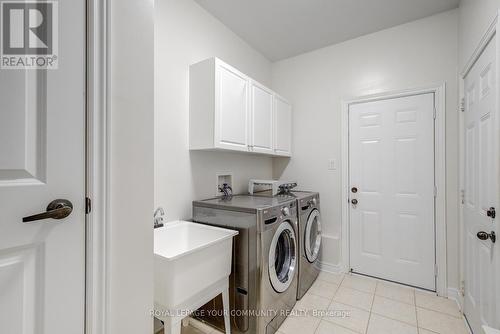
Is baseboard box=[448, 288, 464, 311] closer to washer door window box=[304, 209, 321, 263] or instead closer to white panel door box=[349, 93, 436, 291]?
white panel door box=[349, 93, 436, 291]

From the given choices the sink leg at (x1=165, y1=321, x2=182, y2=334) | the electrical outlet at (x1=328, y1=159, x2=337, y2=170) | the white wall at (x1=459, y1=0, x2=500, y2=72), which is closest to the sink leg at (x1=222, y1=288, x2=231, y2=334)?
the sink leg at (x1=165, y1=321, x2=182, y2=334)

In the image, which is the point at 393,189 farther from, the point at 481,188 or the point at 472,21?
the point at 472,21

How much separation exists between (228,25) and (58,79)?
2.12m

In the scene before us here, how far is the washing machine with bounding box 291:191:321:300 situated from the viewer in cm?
217

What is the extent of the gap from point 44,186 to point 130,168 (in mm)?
266

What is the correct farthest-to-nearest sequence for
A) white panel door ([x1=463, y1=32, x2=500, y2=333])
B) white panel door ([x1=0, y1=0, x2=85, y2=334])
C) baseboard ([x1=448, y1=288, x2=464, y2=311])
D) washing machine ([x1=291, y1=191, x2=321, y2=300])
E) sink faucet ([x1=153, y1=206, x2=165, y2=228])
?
washing machine ([x1=291, y1=191, x2=321, y2=300]), baseboard ([x1=448, y1=288, x2=464, y2=311]), sink faucet ([x1=153, y1=206, x2=165, y2=228]), white panel door ([x1=463, y1=32, x2=500, y2=333]), white panel door ([x1=0, y1=0, x2=85, y2=334])

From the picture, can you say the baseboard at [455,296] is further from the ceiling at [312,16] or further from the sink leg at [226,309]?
the ceiling at [312,16]

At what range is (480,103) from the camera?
5.12 ft

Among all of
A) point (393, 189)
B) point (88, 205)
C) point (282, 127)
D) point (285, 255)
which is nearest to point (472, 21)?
point (393, 189)

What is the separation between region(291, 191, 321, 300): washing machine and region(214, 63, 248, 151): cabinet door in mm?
863

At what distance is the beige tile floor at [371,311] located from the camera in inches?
68.2

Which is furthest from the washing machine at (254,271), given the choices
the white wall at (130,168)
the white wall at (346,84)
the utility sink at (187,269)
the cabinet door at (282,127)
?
the white wall at (346,84)

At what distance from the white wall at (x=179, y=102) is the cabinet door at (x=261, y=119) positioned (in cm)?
42

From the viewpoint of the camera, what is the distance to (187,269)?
1244 mm
